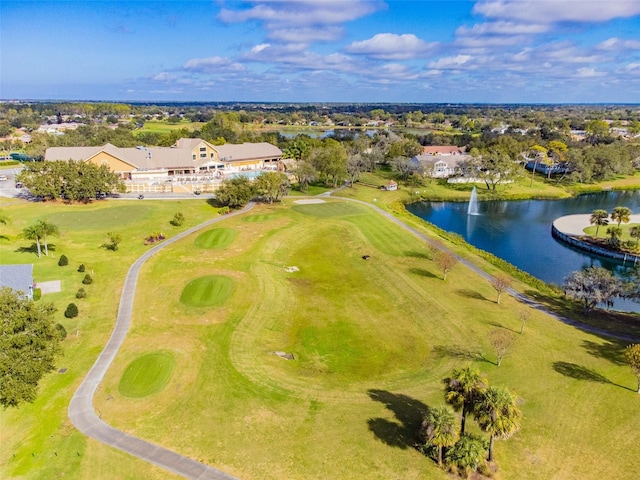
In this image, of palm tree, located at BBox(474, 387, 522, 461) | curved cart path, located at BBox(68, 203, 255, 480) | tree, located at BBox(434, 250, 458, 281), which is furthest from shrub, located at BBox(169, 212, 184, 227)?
palm tree, located at BBox(474, 387, 522, 461)

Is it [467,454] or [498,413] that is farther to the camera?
[467,454]

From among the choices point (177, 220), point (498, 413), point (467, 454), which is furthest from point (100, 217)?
point (498, 413)

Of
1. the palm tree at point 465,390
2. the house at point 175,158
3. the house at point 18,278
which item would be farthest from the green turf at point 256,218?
the palm tree at point 465,390

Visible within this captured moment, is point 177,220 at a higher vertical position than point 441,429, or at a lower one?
higher

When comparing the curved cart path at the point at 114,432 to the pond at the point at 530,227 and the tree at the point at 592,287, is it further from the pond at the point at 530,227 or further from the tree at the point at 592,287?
the pond at the point at 530,227

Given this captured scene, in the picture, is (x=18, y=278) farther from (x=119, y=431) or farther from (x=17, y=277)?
(x=119, y=431)

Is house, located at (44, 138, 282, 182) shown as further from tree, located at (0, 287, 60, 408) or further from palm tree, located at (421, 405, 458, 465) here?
palm tree, located at (421, 405, 458, 465)
